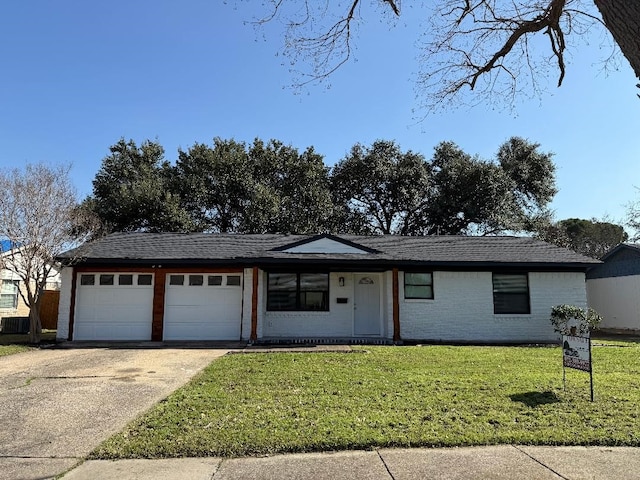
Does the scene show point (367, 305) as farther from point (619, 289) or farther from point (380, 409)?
point (619, 289)

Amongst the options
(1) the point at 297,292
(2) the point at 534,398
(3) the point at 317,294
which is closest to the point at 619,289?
(3) the point at 317,294

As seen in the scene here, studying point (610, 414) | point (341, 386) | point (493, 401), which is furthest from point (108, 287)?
point (610, 414)

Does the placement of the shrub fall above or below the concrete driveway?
above

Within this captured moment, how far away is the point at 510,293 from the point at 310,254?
686cm

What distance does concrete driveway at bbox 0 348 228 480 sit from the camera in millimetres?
4680

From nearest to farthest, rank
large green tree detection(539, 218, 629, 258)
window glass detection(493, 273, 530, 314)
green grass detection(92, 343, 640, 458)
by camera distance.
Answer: green grass detection(92, 343, 640, 458)
window glass detection(493, 273, 530, 314)
large green tree detection(539, 218, 629, 258)

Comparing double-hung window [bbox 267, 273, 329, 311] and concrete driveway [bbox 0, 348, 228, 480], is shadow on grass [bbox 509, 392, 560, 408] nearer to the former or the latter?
concrete driveway [bbox 0, 348, 228, 480]

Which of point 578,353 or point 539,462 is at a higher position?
point 578,353

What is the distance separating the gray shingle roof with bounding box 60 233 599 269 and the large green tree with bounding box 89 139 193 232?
322 inches

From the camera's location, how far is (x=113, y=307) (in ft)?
49.6

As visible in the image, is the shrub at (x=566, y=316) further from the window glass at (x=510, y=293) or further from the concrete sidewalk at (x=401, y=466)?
the concrete sidewalk at (x=401, y=466)

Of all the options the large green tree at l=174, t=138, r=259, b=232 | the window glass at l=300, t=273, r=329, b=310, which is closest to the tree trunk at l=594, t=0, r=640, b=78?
the window glass at l=300, t=273, r=329, b=310

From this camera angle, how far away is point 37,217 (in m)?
14.6

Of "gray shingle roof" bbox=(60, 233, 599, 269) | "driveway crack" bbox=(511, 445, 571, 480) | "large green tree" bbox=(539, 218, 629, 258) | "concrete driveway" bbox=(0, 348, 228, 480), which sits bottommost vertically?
"concrete driveway" bbox=(0, 348, 228, 480)
